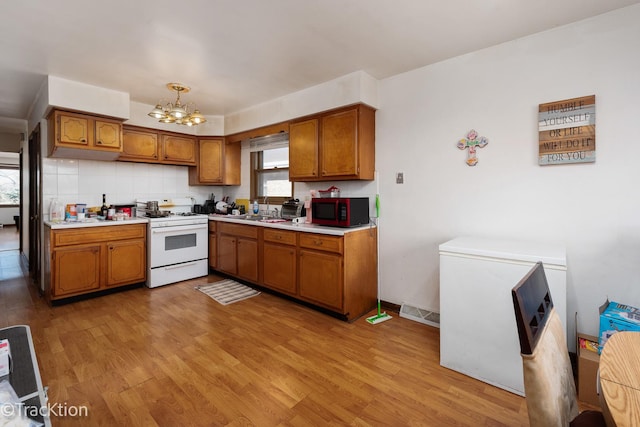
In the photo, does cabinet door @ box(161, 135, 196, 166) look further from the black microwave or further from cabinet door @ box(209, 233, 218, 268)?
the black microwave

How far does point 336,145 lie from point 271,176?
1.73 metres

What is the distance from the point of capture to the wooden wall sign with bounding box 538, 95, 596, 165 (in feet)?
7.11

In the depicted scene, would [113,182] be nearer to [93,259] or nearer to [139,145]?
[139,145]

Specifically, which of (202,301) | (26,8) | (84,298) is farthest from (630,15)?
(84,298)

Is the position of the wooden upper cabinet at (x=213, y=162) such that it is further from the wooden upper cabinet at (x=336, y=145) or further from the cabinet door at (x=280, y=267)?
the cabinet door at (x=280, y=267)

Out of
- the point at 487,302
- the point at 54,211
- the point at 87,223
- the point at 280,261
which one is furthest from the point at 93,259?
the point at 487,302

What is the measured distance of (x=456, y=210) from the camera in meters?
2.82

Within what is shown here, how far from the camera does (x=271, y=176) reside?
476 centimetres

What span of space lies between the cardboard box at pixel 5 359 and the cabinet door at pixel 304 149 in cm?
283

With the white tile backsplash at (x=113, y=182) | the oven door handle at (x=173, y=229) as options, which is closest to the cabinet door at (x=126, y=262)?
the oven door handle at (x=173, y=229)

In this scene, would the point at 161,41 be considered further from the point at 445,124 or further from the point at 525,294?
the point at 525,294

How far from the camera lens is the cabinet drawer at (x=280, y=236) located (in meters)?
3.42

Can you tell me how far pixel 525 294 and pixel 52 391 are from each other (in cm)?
274

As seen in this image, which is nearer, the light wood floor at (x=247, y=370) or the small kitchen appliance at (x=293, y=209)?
the light wood floor at (x=247, y=370)
